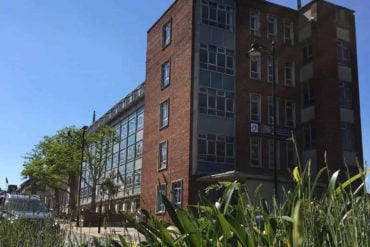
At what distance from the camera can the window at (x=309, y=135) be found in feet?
119

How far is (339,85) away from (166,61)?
13.9m

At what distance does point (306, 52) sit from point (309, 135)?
698 centimetres

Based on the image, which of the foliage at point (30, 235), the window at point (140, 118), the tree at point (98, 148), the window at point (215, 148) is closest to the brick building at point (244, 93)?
the window at point (215, 148)

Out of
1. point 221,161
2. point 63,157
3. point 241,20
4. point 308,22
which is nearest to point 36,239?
point 221,161

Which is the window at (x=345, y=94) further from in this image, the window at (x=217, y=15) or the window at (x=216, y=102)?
the window at (x=217, y=15)

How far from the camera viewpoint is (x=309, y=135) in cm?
3666

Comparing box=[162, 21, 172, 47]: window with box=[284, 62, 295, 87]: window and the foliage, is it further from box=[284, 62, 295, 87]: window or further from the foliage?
the foliage

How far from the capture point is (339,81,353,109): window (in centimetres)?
3772

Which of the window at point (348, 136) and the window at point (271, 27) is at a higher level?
the window at point (271, 27)

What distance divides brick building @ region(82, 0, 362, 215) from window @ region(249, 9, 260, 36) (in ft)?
0.26

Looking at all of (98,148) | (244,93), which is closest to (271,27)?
(244,93)

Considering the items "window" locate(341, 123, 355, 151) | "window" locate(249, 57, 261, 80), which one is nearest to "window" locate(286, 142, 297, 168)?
"window" locate(341, 123, 355, 151)

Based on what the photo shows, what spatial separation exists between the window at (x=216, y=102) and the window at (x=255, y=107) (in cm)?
168

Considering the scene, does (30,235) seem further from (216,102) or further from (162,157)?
(162,157)
